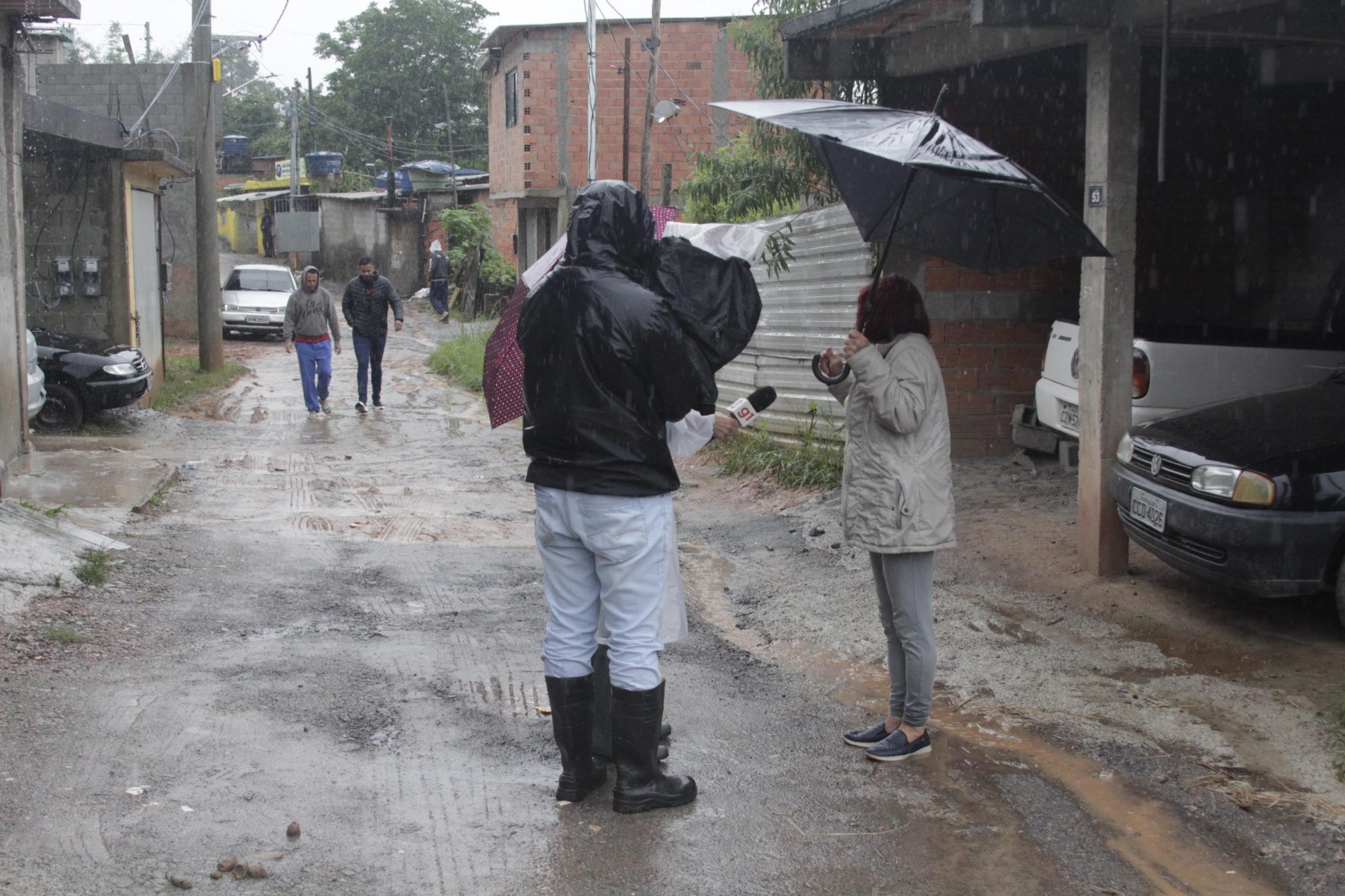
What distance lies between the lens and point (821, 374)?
4129 mm

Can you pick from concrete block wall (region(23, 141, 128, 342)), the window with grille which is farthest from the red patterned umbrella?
the window with grille

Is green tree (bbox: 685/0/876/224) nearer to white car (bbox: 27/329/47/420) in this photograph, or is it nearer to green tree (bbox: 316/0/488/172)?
white car (bbox: 27/329/47/420)

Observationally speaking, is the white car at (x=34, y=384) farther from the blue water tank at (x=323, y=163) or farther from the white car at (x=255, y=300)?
the blue water tank at (x=323, y=163)

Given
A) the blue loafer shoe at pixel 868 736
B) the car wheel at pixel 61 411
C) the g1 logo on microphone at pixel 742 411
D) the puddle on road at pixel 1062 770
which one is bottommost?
the puddle on road at pixel 1062 770

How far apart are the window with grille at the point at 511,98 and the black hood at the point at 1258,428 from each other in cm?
2307

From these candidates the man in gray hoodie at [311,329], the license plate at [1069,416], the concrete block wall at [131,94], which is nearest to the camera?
the license plate at [1069,416]

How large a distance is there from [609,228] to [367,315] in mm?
11040

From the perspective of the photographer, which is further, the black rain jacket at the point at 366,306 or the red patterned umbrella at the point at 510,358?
the black rain jacket at the point at 366,306

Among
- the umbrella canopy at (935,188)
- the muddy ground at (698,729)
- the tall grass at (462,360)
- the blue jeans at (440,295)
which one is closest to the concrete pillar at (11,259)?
the muddy ground at (698,729)

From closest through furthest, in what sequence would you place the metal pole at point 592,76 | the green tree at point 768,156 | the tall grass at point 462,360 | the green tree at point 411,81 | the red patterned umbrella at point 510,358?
the red patterned umbrella at point 510,358 < the green tree at point 768,156 < the tall grass at point 462,360 < the metal pole at point 592,76 < the green tree at point 411,81

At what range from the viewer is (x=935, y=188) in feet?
15.1

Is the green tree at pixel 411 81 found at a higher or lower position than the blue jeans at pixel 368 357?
higher

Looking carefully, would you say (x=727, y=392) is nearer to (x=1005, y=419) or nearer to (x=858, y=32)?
(x=1005, y=419)

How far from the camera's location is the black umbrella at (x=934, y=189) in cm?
395
